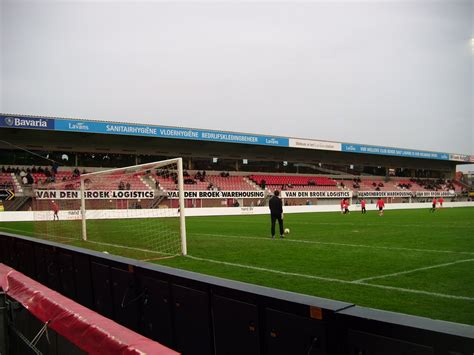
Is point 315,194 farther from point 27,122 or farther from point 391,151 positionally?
point 27,122

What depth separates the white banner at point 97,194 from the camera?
2150 cm

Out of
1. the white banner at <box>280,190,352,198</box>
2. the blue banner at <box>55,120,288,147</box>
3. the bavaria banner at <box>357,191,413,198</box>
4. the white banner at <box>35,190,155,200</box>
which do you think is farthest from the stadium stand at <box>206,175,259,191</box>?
the white banner at <box>35,190,155,200</box>

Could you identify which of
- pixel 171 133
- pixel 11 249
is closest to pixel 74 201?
pixel 11 249

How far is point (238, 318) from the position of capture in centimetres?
345

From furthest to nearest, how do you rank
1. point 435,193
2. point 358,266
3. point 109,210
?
point 435,193 < point 109,210 < point 358,266

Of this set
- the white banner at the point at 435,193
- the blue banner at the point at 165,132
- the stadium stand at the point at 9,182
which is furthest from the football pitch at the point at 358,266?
the white banner at the point at 435,193

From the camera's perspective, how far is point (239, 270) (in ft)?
29.3

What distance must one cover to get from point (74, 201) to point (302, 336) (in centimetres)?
2024

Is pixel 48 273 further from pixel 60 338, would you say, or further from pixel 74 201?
pixel 74 201

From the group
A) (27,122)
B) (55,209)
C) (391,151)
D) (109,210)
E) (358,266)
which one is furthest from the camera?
(391,151)

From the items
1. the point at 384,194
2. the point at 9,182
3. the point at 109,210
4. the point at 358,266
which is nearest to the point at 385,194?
the point at 384,194

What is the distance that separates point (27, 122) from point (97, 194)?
19.3m

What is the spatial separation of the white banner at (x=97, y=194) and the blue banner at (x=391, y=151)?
40.0 meters

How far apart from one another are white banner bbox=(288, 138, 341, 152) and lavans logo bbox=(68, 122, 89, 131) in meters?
24.5
